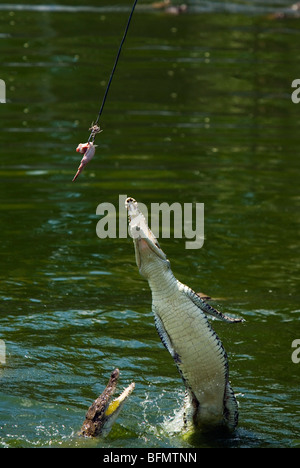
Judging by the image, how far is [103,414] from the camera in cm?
596

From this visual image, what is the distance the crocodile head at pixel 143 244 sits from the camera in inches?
222

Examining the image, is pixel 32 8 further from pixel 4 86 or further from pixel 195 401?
pixel 195 401

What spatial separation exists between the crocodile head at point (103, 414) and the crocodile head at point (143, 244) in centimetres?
80

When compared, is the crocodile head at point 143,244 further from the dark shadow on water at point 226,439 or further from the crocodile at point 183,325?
the dark shadow on water at point 226,439

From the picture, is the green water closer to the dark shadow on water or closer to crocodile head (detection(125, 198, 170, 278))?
the dark shadow on water

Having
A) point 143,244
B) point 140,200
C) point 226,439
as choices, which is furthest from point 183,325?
point 140,200

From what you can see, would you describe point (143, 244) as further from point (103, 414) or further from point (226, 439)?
point (226, 439)

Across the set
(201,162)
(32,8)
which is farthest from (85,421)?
(32,8)

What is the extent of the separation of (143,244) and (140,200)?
5.64 metres

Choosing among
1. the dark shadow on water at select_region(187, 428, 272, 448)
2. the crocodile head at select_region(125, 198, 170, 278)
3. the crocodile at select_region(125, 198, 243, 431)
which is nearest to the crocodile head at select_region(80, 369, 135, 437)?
the crocodile at select_region(125, 198, 243, 431)

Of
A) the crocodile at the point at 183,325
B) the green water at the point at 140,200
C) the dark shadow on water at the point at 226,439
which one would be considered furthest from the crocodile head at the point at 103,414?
the dark shadow on water at the point at 226,439

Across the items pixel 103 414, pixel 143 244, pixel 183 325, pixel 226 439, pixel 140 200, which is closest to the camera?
pixel 143 244

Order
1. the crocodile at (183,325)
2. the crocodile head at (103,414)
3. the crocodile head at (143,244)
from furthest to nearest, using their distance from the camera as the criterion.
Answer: the crocodile head at (103,414) → the crocodile at (183,325) → the crocodile head at (143,244)

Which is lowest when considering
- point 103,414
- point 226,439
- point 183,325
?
point 226,439
